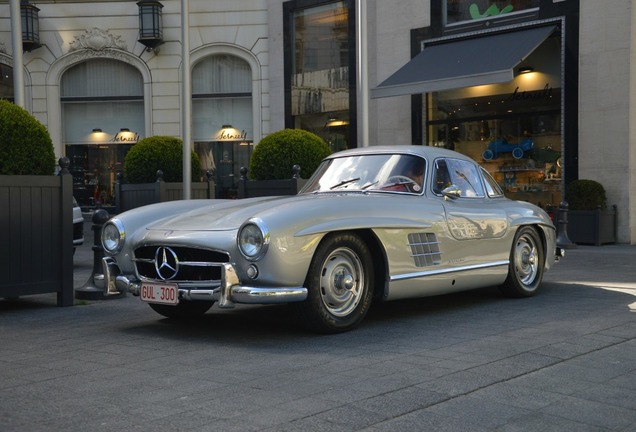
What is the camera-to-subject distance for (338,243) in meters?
5.94

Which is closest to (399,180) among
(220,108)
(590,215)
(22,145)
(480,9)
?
(22,145)

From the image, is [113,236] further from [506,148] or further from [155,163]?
[506,148]

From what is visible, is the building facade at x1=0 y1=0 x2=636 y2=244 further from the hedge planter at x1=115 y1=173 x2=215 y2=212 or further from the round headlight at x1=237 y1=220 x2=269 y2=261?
the round headlight at x1=237 y1=220 x2=269 y2=261

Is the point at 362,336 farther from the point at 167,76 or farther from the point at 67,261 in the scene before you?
the point at 167,76

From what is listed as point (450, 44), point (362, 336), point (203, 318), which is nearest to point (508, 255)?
point (362, 336)

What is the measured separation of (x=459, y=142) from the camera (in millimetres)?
20047

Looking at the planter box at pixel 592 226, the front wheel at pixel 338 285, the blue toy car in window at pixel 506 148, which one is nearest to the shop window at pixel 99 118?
the blue toy car in window at pixel 506 148

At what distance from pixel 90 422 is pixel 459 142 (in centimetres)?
1711

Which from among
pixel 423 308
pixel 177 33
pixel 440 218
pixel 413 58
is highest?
pixel 177 33

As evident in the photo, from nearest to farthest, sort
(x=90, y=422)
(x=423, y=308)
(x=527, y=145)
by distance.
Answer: (x=90, y=422) < (x=423, y=308) < (x=527, y=145)

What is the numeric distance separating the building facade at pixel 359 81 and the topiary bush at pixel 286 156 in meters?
0.97

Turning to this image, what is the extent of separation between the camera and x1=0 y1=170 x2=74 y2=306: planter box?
734 cm

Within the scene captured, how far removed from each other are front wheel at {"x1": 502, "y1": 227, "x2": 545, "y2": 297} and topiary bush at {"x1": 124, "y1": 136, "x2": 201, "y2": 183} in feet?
31.9

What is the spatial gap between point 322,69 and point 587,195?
30.2 feet
